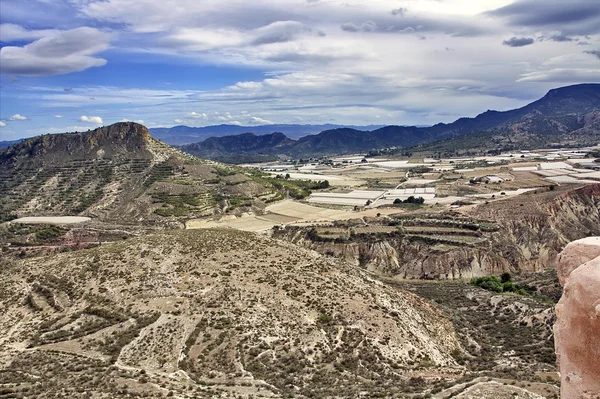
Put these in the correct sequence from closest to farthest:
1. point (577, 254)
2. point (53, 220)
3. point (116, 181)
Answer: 1. point (577, 254)
2. point (53, 220)
3. point (116, 181)

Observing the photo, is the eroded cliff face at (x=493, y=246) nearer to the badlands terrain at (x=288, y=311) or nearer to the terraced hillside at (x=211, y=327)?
the badlands terrain at (x=288, y=311)

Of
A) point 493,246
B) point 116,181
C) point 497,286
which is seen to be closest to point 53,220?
point 116,181

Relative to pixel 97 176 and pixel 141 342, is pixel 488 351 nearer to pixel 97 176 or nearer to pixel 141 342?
pixel 141 342

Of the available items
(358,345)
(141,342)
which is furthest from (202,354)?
(358,345)

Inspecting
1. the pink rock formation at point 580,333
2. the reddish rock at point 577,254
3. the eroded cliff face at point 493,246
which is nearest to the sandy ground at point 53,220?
the eroded cliff face at point 493,246

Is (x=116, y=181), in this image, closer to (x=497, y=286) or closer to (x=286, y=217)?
(x=286, y=217)
